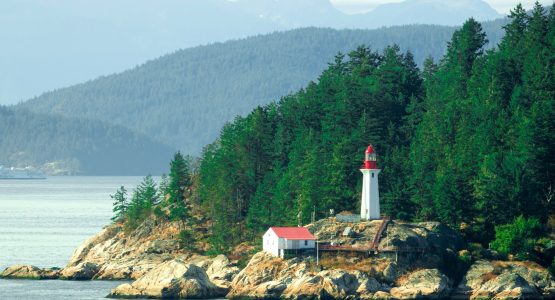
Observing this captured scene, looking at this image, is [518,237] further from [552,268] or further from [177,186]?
[177,186]

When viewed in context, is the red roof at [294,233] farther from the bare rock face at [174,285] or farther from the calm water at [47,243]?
the calm water at [47,243]

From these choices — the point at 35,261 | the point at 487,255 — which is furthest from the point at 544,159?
the point at 35,261

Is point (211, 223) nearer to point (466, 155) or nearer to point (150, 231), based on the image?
point (150, 231)

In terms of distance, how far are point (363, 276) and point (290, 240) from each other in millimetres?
6262

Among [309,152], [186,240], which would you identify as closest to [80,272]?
[186,240]

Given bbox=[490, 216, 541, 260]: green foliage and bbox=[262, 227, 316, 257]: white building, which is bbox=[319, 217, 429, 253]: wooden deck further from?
bbox=[490, 216, 541, 260]: green foliage

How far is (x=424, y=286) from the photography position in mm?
82375

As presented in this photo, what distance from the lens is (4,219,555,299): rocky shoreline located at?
81.8m

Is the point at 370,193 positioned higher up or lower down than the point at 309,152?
lower down

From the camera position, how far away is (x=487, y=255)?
87000mm

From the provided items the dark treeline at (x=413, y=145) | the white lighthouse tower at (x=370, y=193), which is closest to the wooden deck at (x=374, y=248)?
the white lighthouse tower at (x=370, y=193)

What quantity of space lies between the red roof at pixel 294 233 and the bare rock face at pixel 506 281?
1075 cm

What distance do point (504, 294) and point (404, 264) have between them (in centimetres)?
740

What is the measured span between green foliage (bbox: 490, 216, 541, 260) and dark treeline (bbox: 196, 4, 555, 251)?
2.16 meters
